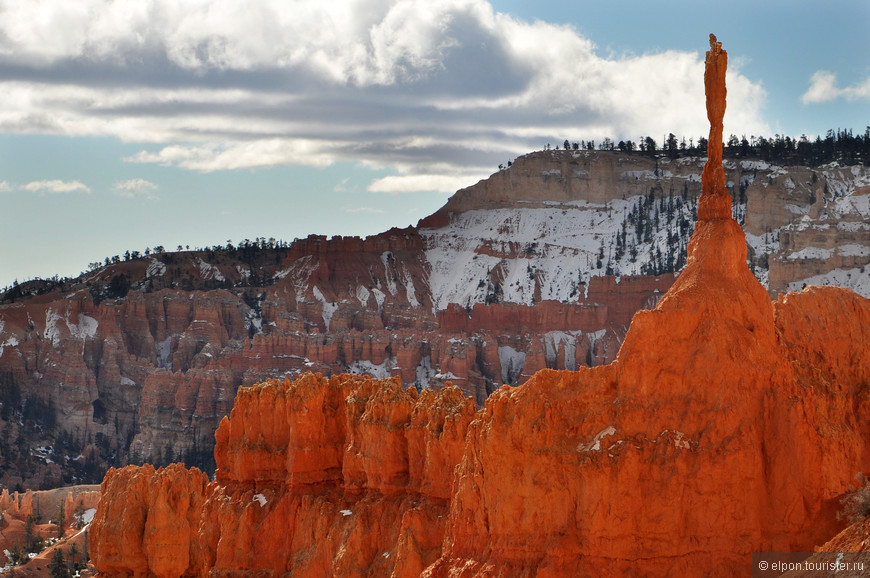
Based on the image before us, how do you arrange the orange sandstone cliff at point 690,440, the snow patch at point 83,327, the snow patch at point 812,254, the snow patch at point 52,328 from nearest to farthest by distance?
the orange sandstone cliff at point 690,440 < the snow patch at point 812,254 < the snow patch at point 52,328 < the snow patch at point 83,327

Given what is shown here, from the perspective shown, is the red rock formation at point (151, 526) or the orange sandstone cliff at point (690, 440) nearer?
the orange sandstone cliff at point (690, 440)

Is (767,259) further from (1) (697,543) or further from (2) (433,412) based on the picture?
(1) (697,543)

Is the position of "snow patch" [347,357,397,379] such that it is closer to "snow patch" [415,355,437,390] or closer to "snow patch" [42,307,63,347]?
"snow patch" [415,355,437,390]

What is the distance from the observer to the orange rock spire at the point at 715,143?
28.0 m

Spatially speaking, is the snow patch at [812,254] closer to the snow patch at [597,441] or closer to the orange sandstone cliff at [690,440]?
the orange sandstone cliff at [690,440]

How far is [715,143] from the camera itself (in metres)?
28.9

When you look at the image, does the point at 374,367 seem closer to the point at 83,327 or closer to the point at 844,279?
the point at 83,327

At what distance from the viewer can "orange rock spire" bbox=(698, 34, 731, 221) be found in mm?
28031

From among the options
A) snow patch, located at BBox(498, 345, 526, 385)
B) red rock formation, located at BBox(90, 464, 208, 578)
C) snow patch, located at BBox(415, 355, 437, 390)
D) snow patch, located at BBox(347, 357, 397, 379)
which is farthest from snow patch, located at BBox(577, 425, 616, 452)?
snow patch, located at BBox(347, 357, 397, 379)

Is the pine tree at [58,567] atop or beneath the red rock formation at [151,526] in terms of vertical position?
beneath

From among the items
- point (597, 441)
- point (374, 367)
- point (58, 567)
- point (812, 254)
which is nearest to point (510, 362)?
point (374, 367)

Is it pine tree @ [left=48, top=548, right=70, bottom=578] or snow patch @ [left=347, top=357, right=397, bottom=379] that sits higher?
snow patch @ [left=347, top=357, right=397, bottom=379]

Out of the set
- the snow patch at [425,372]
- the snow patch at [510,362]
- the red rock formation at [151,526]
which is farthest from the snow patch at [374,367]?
the red rock formation at [151,526]

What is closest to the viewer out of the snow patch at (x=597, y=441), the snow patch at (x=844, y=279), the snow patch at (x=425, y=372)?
the snow patch at (x=597, y=441)
